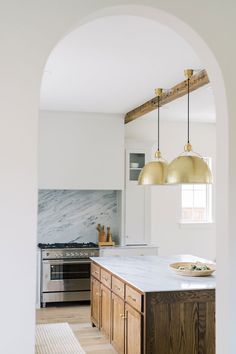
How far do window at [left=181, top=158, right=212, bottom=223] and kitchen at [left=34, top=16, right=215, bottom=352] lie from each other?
0.38 ft

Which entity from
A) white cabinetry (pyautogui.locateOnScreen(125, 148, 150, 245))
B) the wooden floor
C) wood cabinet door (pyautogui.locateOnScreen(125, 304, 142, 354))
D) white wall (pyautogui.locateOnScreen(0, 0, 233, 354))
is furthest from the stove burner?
white wall (pyautogui.locateOnScreen(0, 0, 233, 354))

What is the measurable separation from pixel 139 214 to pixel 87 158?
117 cm

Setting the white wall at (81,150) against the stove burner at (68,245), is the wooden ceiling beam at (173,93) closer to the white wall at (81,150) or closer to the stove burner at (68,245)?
the white wall at (81,150)

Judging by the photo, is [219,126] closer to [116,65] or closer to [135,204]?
[116,65]

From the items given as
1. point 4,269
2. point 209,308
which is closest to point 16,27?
point 4,269

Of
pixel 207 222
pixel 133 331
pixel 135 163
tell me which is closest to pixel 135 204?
pixel 135 163

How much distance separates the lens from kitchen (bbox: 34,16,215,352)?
6.68m

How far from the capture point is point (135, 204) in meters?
7.03

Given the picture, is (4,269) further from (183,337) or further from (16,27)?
(183,337)

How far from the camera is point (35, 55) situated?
1948 millimetres

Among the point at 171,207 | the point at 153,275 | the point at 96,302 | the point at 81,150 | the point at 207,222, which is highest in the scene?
the point at 81,150

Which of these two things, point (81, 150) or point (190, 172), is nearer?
point (190, 172)

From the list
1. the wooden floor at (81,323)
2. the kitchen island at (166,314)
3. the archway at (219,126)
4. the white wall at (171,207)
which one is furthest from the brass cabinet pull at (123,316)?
the white wall at (171,207)

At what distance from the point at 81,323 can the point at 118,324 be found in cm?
149
